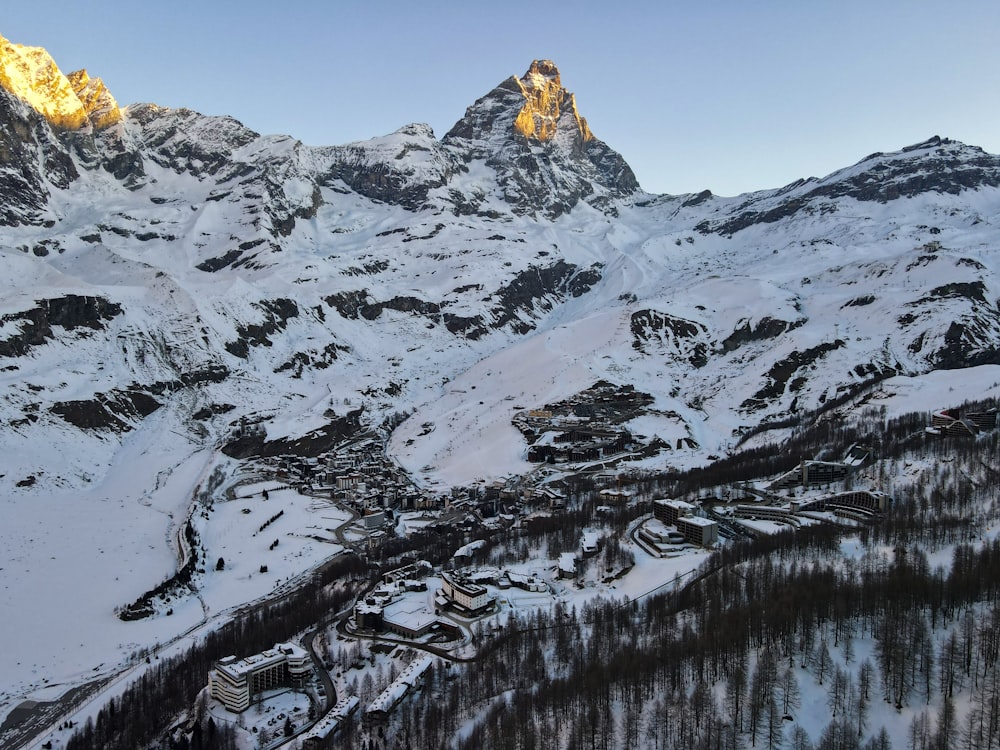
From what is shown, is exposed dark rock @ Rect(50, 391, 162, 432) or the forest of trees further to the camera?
exposed dark rock @ Rect(50, 391, 162, 432)

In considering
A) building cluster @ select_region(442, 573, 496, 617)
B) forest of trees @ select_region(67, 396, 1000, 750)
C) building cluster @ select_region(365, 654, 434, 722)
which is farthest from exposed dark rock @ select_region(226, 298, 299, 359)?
building cluster @ select_region(365, 654, 434, 722)

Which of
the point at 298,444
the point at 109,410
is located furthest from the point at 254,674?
the point at 109,410

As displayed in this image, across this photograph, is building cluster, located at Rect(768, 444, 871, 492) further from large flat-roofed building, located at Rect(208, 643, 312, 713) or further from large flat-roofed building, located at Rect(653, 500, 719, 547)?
large flat-roofed building, located at Rect(208, 643, 312, 713)

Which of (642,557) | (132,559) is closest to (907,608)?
(642,557)

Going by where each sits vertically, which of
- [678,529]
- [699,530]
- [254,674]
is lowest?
[254,674]

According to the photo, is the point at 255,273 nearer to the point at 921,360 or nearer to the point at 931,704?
the point at 921,360

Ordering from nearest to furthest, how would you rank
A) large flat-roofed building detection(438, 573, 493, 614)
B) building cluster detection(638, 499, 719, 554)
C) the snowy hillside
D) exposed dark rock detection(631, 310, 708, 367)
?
large flat-roofed building detection(438, 573, 493, 614) → building cluster detection(638, 499, 719, 554) → the snowy hillside → exposed dark rock detection(631, 310, 708, 367)

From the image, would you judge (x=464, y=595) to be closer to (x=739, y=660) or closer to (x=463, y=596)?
(x=463, y=596)
